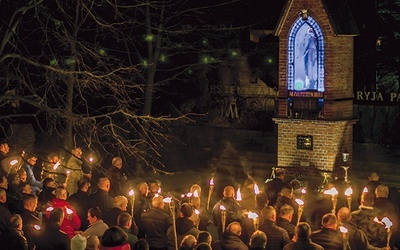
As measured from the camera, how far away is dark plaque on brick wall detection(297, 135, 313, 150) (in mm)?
21297

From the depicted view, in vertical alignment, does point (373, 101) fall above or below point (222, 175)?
above

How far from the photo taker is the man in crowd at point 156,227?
44.3 feet

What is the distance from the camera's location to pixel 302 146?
70.2ft

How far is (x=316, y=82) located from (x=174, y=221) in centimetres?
918

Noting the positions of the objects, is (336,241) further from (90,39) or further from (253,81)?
(253,81)

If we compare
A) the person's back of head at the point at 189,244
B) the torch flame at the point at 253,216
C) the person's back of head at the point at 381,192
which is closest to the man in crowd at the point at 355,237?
the torch flame at the point at 253,216

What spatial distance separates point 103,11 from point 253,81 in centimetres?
756

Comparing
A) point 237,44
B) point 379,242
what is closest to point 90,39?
point 237,44

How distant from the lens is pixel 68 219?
13938 millimetres

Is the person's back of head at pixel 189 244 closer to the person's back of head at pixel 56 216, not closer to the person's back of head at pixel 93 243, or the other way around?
the person's back of head at pixel 93 243

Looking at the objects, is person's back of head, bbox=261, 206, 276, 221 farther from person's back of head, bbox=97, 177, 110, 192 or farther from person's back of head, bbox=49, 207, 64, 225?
person's back of head, bbox=97, 177, 110, 192

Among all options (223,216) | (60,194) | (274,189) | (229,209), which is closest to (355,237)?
(223,216)

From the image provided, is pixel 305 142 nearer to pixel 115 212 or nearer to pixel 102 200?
pixel 102 200

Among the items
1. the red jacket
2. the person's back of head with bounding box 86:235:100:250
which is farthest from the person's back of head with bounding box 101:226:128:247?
the red jacket
